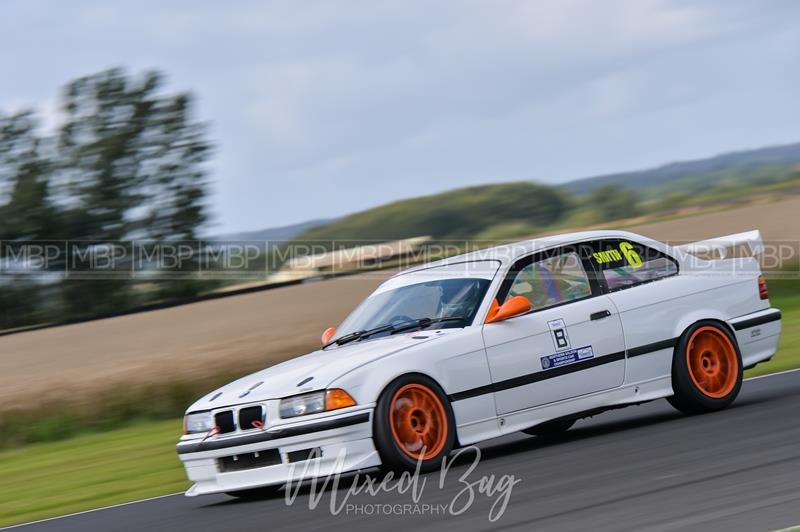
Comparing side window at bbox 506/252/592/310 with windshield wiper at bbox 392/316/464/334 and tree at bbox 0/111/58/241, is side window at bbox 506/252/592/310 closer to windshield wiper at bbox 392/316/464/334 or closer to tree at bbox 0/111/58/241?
windshield wiper at bbox 392/316/464/334

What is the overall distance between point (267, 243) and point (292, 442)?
25439 mm

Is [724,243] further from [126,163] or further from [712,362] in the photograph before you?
[126,163]

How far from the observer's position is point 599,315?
806 cm

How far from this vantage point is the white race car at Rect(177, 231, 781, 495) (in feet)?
22.5

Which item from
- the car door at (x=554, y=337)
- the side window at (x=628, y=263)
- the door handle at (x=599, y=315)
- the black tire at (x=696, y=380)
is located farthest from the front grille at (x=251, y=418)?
the black tire at (x=696, y=380)

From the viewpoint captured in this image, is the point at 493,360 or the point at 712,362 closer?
the point at 493,360

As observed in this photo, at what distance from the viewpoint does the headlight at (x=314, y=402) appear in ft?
22.3

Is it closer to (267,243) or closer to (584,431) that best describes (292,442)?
(584,431)

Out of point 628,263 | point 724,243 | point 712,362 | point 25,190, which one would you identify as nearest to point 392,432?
point 628,263

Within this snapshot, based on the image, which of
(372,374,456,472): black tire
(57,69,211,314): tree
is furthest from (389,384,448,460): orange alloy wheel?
(57,69,211,314): tree

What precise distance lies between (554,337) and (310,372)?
1750 mm

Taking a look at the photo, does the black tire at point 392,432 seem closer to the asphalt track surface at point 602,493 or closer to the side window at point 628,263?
the asphalt track surface at point 602,493

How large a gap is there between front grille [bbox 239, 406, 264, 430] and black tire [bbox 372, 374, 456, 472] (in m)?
0.71

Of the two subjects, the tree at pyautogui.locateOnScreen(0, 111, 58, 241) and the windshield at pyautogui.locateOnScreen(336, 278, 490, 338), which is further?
the tree at pyautogui.locateOnScreen(0, 111, 58, 241)
